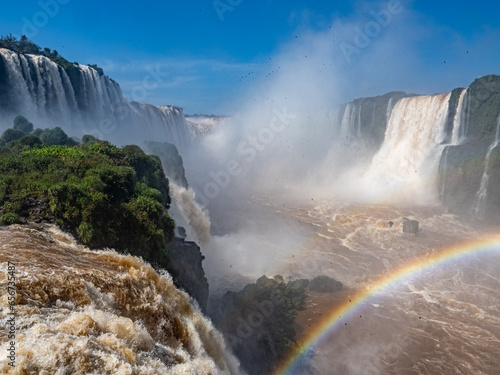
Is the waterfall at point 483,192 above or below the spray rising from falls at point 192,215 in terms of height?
above

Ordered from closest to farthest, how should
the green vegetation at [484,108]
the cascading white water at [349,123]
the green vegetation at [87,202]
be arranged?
the green vegetation at [87,202] < the green vegetation at [484,108] < the cascading white water at [349,123]

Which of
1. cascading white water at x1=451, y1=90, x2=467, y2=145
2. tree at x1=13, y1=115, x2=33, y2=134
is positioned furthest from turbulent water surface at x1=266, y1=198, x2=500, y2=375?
tree at x1=13, y1=115, x2=33, y2=134

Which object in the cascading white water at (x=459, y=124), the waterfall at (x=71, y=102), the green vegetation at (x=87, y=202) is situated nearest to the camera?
the green vegetation at (x=87, y=202)

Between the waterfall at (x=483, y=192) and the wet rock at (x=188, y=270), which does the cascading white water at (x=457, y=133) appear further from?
the wet rock at (x=188, y=270)

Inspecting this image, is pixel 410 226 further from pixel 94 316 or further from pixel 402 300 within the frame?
pixel 94 316

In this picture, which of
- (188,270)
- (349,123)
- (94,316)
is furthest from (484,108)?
(94,316)

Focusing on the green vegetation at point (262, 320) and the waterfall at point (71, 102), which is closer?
the green vegetation at point (262, 320)

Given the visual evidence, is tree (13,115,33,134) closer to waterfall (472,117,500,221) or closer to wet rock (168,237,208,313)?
wet rock (168,237,208,313)

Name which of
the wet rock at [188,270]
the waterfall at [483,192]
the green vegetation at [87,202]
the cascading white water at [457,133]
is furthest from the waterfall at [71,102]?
the waterfall at [483,192]
